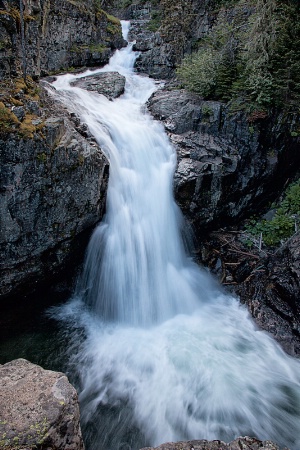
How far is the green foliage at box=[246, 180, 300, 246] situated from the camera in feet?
26.8

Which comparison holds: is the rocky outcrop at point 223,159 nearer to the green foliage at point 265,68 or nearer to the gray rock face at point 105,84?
the green foliage at point 265,68

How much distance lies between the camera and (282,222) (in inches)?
325

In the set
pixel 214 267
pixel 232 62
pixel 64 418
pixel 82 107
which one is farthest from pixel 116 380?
pixel 232 62

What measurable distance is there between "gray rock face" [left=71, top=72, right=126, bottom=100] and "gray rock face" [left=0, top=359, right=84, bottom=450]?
9.39 m

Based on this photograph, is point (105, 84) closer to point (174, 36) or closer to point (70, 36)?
point (70, 36)

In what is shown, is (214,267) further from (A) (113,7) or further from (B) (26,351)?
(A) (113,7)

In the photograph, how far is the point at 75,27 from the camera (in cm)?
1283

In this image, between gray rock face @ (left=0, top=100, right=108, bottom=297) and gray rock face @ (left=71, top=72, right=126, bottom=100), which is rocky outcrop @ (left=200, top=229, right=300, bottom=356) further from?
gray rock face @ (left=71, top=72, right=126, bottom=100)

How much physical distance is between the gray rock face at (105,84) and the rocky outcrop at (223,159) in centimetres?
234

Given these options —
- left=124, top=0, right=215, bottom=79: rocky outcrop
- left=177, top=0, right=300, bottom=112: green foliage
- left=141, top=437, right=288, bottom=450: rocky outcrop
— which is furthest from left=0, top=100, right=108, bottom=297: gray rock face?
left=124, top=0, right=215, bottom=79: rocky outcrop

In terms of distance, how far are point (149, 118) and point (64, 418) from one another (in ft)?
28.3

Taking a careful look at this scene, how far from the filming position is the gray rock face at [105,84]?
10.8 m

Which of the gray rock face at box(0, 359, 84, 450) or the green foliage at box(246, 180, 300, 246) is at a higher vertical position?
the green foliage at box(246, 180, 300, 246)

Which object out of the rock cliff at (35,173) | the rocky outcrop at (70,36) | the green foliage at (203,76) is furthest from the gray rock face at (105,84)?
the rock cliff at (35,173)
